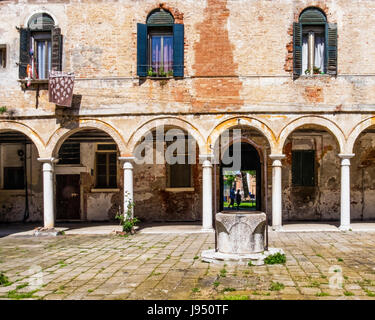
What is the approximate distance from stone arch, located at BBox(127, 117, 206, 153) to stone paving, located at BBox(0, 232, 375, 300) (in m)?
3.20

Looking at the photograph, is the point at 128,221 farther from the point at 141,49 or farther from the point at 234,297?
the point at 234,297

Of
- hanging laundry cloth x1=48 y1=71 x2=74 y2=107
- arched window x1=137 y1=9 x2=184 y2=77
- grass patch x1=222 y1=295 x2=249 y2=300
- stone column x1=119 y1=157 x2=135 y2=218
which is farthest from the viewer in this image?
stone column x1=119 y1=157 x2=135 y2=218

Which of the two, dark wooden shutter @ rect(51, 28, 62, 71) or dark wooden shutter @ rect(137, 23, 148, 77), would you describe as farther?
dark wooden shutter @ rect(51, 28, 62, 71)

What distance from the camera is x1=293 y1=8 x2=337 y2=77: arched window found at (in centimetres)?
1230

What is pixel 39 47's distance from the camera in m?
13.0

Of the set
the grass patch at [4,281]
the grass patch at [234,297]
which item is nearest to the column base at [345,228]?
the grass patch at [234,297]

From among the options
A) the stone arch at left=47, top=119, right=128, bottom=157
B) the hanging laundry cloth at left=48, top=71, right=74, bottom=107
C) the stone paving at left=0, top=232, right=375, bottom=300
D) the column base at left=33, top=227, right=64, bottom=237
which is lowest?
the column base at left=33, top=227, right=64, bottom=237

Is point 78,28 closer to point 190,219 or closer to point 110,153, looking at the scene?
point 110,153

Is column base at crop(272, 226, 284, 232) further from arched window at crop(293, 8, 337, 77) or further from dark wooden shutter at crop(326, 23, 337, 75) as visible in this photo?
dark wooden shutter at crop(326, 23, 337, 75)

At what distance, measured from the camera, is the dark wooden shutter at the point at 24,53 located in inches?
501

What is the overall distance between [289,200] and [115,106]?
7.38 metres

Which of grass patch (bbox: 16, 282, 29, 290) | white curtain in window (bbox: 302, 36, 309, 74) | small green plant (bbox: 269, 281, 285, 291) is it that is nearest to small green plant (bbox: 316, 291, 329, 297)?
small green plant (bbox: 269, 281, 285, 291)

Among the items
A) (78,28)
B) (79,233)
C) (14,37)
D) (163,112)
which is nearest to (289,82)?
(163,112)

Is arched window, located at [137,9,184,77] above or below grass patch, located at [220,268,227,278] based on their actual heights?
above
